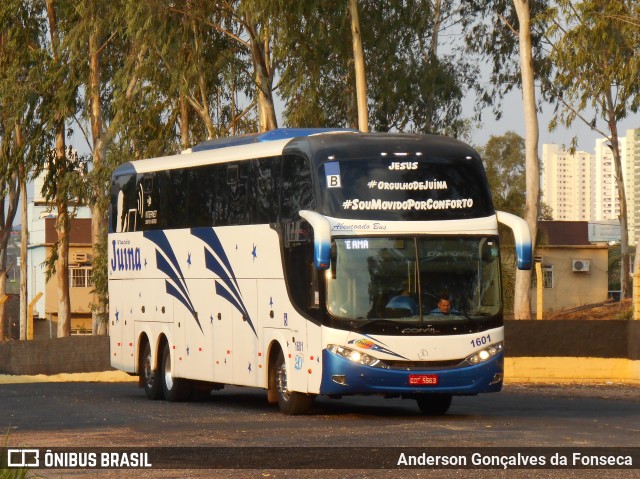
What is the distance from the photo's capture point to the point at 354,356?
19.5m

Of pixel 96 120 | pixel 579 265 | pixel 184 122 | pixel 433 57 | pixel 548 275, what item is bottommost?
pixel 548 275

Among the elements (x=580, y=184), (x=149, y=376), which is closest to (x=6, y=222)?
(x=149, y=376)

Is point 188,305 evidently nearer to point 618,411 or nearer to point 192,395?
point 192,395

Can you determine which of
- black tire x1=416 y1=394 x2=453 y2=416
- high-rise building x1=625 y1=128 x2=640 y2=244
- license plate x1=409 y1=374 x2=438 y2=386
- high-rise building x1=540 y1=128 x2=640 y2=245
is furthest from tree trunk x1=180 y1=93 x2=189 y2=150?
Result: high-rise building x1=540 y1=128 x2=640 y2=245

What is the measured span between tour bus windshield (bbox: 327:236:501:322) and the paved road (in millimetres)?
1423

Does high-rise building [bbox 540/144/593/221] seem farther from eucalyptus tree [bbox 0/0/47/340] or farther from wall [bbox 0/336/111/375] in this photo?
wall [bbox 0/336/111/375]

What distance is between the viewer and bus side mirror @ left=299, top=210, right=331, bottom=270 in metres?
19.0

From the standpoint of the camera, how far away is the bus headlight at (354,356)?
19.4m

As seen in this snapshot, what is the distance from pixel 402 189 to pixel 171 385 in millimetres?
7071

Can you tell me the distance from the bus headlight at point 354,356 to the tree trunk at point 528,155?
55.5ft

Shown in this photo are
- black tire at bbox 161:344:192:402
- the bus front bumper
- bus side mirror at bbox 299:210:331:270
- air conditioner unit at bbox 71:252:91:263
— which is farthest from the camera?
air conditioner unit at bbox 71:252:91:263

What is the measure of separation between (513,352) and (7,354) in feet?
51.5

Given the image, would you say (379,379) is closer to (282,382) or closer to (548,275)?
(282,382)

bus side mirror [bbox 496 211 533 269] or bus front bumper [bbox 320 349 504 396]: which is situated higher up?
bus side mirror [bbox 496 211 533 269]
